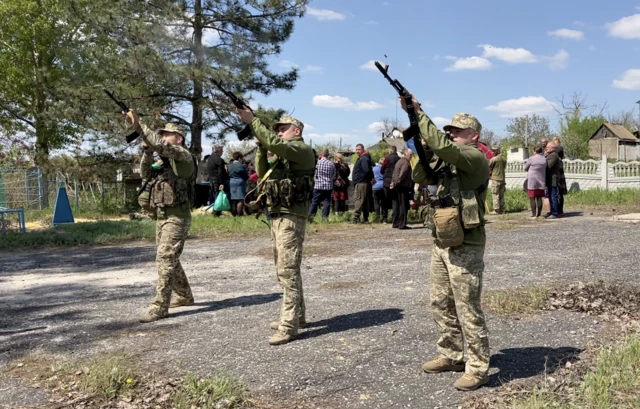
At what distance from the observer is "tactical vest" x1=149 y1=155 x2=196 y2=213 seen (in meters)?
5.76

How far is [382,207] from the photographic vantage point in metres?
14.3

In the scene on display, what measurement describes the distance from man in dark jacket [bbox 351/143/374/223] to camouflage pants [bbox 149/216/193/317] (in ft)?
27.2

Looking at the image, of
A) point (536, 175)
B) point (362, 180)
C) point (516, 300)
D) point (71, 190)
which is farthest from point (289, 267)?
point (71, 190)

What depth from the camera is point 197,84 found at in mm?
19391

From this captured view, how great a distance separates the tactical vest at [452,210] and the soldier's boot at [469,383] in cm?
90

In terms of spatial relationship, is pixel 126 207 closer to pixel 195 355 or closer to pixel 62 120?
pixel 62 120

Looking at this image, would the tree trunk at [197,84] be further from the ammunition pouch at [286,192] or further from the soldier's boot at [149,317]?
the ammunition pouch at [286,192]

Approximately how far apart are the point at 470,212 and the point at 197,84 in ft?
55.6

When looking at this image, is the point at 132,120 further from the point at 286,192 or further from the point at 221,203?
the point at 221,203

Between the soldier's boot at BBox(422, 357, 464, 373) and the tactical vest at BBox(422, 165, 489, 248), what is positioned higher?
the tactical vest at BBox(422, 165, 489, 248)

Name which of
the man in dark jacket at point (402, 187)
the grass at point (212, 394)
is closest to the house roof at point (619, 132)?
the man in dark jacket at point (402, 187)

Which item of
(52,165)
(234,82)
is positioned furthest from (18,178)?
(234,82)

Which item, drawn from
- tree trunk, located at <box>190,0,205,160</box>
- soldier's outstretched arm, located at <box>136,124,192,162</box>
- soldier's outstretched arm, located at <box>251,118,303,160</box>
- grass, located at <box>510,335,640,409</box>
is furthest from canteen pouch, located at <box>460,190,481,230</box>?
tree trunk, located at <box>190,0,205,160</box>

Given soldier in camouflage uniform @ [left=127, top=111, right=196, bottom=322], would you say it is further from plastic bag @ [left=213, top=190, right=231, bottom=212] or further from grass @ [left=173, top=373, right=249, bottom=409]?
plastic bag @ [left=213, top=190, right=231, bottom=212]
